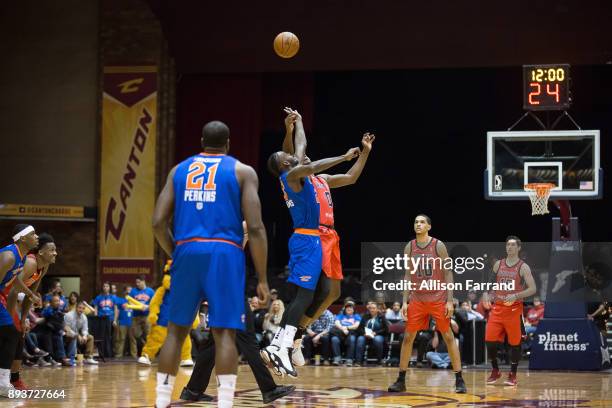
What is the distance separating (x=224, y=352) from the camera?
615cm

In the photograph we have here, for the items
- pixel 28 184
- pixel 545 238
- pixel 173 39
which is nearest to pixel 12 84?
pixel 28 184

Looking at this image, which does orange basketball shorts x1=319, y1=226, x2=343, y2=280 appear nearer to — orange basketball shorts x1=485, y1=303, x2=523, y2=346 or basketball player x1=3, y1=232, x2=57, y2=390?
basketball player x1=3, y1=232, x2=57, y2=390

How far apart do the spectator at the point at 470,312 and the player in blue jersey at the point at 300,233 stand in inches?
355

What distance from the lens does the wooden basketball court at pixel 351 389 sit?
9.21m

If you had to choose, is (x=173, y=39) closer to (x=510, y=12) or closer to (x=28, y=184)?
(x=28, y=184)

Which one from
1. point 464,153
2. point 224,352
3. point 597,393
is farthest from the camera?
point 464,153

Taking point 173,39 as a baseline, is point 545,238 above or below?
below

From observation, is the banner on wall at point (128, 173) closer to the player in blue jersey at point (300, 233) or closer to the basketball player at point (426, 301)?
the basketball player at point (426, 301)

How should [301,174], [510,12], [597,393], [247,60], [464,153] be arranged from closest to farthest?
1. [301,174]
2. [597,393]
3. [510,12]
4. [247,60]
5. [464,153]

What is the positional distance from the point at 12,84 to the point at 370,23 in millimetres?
9065

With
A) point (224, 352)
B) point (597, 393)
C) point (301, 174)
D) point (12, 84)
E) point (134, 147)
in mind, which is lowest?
point (597, 393)

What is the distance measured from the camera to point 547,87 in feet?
51.1

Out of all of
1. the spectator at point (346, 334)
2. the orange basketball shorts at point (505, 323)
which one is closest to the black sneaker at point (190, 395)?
the orange basketball shorts at point (505, 323)

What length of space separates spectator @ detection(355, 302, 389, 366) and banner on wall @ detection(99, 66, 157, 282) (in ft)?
22.4
